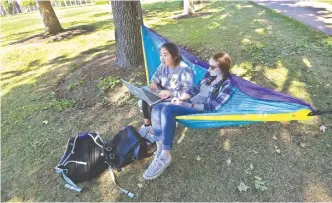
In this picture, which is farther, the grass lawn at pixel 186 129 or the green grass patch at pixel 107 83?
the green grass patch at pixel 107 83

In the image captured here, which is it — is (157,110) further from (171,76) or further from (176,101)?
(171,76)

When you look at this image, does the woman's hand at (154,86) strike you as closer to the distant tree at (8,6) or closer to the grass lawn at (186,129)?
the grass lawn at (186,129)

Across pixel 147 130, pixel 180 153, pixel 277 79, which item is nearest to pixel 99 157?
pixel 147 130

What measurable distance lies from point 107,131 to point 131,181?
1051mm

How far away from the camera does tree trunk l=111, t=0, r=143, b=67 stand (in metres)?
4.96

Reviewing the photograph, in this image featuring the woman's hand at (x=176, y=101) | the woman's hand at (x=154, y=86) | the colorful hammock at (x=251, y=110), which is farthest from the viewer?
the woman's hand at (x=154, y=86)

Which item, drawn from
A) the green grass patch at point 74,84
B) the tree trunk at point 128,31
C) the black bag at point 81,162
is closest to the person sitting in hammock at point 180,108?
the black bag at point 81,162

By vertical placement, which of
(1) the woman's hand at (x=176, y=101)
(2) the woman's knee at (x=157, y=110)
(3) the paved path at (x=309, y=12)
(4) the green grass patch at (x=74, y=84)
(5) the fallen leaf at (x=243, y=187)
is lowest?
(5) the fallen leaf at (x=243, y=187)

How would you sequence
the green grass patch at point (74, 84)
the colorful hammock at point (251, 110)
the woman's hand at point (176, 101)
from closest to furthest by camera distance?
the colorful hammock at point (251, 110) < the woman's hand at point (176, 101) < the green grass patch at point (74, 84)

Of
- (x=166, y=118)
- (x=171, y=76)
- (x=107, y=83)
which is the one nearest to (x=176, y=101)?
(x=166, y=118)

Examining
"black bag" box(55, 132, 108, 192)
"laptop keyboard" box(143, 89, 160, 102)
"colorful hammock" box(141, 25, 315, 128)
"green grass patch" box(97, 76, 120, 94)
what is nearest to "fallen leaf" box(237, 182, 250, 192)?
"colorful hammock" box(141, 25, 315, 128)

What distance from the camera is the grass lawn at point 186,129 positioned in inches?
109

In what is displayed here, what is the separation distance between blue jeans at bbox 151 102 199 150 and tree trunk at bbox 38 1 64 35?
741 centimetres

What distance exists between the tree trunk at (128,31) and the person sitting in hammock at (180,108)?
2569 millimetres
